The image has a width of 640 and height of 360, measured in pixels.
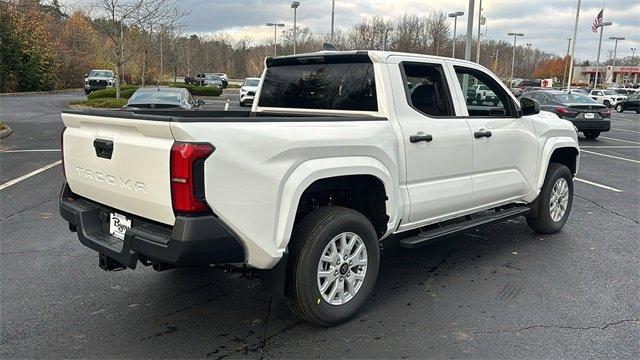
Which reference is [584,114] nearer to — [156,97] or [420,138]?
[156,97]

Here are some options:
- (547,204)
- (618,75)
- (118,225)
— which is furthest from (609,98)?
(618,75)

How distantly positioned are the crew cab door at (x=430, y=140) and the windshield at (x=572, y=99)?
14034 mm

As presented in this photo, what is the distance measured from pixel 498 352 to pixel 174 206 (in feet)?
7.31

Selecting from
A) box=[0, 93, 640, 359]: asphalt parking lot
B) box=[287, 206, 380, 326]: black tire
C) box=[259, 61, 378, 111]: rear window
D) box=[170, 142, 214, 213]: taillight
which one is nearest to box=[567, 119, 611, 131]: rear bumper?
box=[0, 93, 640, 359]: asphalt parking lot

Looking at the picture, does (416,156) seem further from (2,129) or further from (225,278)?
(2,129)

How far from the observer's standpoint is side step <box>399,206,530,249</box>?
4.16 metres

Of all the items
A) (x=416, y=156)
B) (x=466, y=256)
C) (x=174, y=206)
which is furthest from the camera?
(x=466, y=256)

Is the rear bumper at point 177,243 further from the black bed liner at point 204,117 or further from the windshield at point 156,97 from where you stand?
the windshield at point 156,97

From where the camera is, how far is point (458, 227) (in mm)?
4547

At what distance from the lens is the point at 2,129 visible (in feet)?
45.9

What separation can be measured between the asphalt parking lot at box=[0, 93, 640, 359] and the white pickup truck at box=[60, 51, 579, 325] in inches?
Answer: 15.0

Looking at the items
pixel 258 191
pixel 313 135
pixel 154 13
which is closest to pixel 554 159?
pixel 313 135

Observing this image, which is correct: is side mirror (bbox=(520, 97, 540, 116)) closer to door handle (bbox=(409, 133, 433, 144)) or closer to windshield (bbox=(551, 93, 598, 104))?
door handle (bbox=(409, 133, 433, 144))

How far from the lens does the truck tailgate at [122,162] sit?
2957 millimetres
